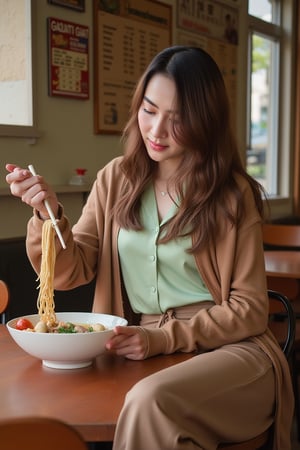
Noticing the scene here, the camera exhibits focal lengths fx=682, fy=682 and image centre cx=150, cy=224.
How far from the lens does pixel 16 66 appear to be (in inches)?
125

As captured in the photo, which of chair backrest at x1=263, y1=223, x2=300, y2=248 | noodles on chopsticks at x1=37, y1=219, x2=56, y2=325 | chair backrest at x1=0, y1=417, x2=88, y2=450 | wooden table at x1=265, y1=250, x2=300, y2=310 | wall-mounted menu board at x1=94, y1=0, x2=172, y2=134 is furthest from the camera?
chair backrest at x1=263, y1=223, x2=300, y2=248

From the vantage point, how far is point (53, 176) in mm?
3318

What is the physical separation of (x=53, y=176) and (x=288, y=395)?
6.73 feet

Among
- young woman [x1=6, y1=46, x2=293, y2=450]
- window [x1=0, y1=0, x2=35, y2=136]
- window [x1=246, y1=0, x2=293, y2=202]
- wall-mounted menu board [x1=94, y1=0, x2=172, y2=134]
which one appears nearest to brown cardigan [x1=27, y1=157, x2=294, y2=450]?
young woman [x1=6, y1=46, x2=293, y2=450]

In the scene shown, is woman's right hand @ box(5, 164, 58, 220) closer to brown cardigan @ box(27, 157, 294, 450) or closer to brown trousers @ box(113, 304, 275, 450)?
brown cardigan @ box(27, 157, 294, 450)

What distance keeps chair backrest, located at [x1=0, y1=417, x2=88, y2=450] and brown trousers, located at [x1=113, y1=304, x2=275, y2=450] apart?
1.13 feet

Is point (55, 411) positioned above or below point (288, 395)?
above

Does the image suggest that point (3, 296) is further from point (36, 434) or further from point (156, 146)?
point (36, 434)

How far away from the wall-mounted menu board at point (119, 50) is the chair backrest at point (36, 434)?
2.95 m

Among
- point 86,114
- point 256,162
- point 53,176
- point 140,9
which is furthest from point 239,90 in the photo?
point 53,176

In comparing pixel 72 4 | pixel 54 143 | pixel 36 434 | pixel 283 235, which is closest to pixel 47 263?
pixel 36 434

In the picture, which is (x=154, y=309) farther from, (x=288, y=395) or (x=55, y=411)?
(x=55, y=411)

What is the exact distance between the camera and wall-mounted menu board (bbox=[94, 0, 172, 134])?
11.6ft

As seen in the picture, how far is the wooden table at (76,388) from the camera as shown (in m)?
1.06
